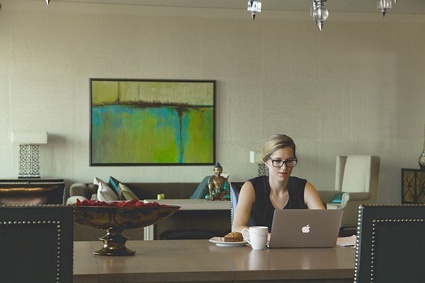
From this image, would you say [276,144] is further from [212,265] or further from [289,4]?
[289,4]

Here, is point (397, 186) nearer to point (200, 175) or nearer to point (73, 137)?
point (200, 175)

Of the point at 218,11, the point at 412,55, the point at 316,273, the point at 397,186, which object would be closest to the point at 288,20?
the point at 218,11

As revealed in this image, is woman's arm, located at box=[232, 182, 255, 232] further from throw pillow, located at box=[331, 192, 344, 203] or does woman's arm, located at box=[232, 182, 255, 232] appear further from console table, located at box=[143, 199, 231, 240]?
throw pillow, located at box=[331, 192, 344, 203]

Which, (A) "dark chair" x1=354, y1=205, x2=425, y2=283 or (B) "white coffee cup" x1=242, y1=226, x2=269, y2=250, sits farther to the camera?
(B) "white coffee cup" x1=242, y1=226, x2=269, y2=250

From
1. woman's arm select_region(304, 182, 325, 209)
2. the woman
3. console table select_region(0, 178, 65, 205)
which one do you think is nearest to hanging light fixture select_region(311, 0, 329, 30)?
the woman

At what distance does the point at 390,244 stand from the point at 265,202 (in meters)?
1.76

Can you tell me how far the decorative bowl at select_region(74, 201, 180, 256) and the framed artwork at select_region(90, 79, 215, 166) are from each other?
6804 mm

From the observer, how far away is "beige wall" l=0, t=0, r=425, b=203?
398 inches

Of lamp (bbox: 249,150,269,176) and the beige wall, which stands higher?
the beige wall

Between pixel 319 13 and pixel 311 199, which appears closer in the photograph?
pixel 311 199

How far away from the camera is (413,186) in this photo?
35.0 ft

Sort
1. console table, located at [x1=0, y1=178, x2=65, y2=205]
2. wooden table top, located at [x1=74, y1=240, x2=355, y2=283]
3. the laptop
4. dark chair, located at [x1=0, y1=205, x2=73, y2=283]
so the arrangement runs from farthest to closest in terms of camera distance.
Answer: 1. console table, located at [x1=0, y1=178, x2=65, y2=205]
2. the laptop
3. wooden table top, located at [x1=74, y1=240, x2=355, y2=283]
4. dark chair, located at [x1=0, y1=205, x2=73, y2=283]

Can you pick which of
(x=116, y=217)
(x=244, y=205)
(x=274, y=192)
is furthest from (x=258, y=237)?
(x=274, y=192)

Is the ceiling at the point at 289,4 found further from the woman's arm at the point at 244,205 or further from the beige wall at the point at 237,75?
the woman's arm at the point at 244,205
